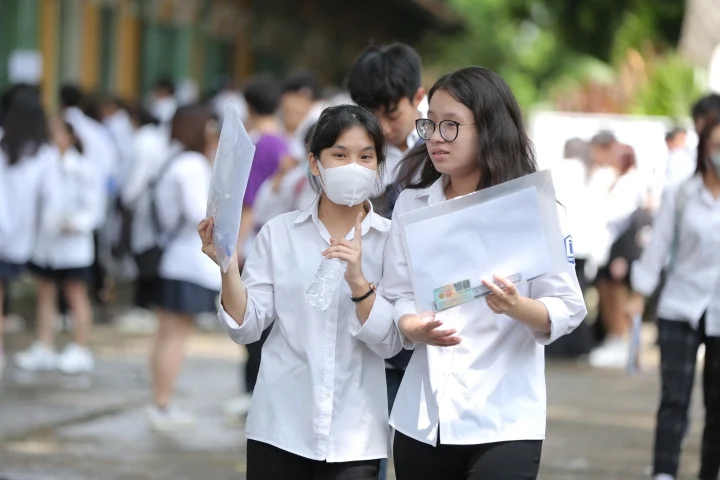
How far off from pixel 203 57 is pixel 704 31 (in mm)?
8233

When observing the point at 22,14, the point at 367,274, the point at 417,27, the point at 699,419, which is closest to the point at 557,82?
the point at 417,27

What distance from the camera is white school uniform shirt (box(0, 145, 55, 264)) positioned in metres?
9.96

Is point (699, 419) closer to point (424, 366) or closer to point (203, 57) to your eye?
point (424, 366)

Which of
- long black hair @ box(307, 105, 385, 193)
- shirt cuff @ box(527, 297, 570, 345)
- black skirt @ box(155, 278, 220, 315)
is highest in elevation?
long black hair @ box(307, 105, 385, 193)

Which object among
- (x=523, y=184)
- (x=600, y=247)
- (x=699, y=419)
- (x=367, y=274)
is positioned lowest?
(x=699, y=419)

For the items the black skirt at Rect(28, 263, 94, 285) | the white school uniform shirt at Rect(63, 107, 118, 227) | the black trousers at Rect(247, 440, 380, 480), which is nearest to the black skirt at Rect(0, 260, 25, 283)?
the black skirt at Rect(28, 263, 94, 285)

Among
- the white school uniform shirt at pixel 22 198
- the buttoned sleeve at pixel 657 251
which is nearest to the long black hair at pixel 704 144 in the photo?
the buttoned sleeve at pixel 657 251

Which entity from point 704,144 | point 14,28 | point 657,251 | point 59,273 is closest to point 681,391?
point 657,251

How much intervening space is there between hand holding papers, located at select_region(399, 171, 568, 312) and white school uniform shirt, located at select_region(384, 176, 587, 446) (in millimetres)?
113

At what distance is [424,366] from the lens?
13.9 feet

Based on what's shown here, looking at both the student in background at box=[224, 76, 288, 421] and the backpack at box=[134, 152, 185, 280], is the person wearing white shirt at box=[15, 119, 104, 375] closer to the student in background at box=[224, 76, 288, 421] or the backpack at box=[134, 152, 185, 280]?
the student in background at box=[224, 76, 288, 421]

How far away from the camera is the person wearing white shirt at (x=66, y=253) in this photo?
415 inches

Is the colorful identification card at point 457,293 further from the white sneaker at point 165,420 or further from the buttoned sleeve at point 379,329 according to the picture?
the white sneaker at point 165,420

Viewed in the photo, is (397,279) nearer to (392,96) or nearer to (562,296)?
(562,296)
